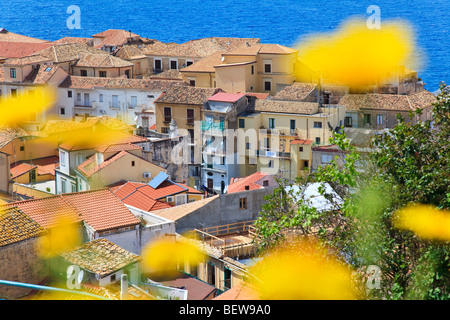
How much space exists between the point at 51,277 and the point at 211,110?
16.2 meters

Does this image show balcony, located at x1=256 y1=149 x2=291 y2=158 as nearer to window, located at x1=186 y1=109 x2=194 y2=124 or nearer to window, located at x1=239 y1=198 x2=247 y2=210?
window, located at x1=186 y1=109 x2=194 y2=124

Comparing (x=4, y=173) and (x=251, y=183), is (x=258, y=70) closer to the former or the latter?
(x=251, y=183)

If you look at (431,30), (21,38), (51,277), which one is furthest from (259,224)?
(431,30)

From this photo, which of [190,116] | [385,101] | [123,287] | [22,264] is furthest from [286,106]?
[123,287]

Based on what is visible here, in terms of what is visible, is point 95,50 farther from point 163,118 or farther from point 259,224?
point 259,224

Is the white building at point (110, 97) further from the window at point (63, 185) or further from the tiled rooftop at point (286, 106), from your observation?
the window at point (63, 185)

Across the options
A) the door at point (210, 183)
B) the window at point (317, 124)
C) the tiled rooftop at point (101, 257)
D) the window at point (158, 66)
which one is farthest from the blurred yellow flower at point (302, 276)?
the window at point (158, 66)

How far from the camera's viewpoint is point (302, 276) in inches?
347

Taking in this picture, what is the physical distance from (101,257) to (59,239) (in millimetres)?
817

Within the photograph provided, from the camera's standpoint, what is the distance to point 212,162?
2764 centimetres

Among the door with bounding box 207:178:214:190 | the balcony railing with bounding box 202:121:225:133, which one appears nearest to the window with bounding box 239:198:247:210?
the door with bounding box 207:178:214:190

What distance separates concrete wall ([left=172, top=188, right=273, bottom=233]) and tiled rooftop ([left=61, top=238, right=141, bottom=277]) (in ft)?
11.5

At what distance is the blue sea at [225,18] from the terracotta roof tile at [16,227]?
3594 cm
